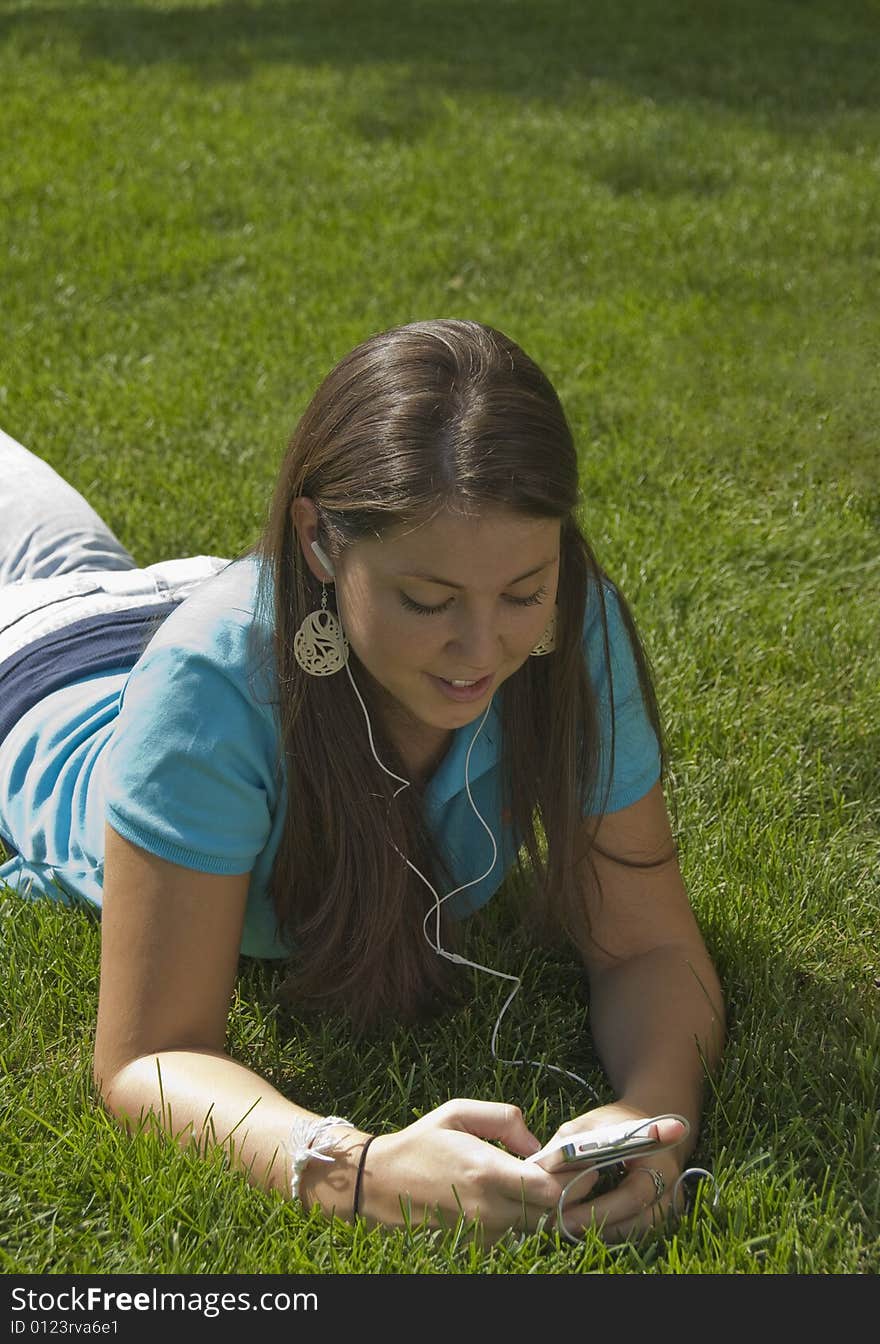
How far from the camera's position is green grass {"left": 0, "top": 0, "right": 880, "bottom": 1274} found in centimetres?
238

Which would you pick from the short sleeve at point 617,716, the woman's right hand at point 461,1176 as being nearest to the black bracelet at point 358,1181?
the woman's right hand at point 461,1176

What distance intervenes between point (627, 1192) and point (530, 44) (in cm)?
920

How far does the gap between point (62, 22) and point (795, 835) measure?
9.07 m

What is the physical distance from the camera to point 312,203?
7141 millimetres

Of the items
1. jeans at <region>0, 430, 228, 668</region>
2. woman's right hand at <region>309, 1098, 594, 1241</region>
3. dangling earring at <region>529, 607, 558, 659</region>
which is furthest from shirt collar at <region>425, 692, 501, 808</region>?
jeans at <region>0, 430, 228, 668</region>

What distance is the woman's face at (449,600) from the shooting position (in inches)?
82.6

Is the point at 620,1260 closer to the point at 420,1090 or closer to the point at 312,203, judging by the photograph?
the point at 420,1090

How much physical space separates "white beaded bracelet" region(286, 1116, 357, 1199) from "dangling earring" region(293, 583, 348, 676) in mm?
680

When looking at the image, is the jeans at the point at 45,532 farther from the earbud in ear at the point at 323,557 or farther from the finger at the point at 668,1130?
the finger at the point at 668,1130

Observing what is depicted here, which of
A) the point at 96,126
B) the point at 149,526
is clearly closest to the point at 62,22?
the point at 96,126

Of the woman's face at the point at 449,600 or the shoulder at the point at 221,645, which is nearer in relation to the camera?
the woman's face at the point at 449,600

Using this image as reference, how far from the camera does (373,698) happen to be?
8.04 feet

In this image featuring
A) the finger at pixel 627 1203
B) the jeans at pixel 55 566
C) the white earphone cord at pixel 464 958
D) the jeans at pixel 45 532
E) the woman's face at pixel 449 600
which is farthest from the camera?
the jeans at pixel 45 532
